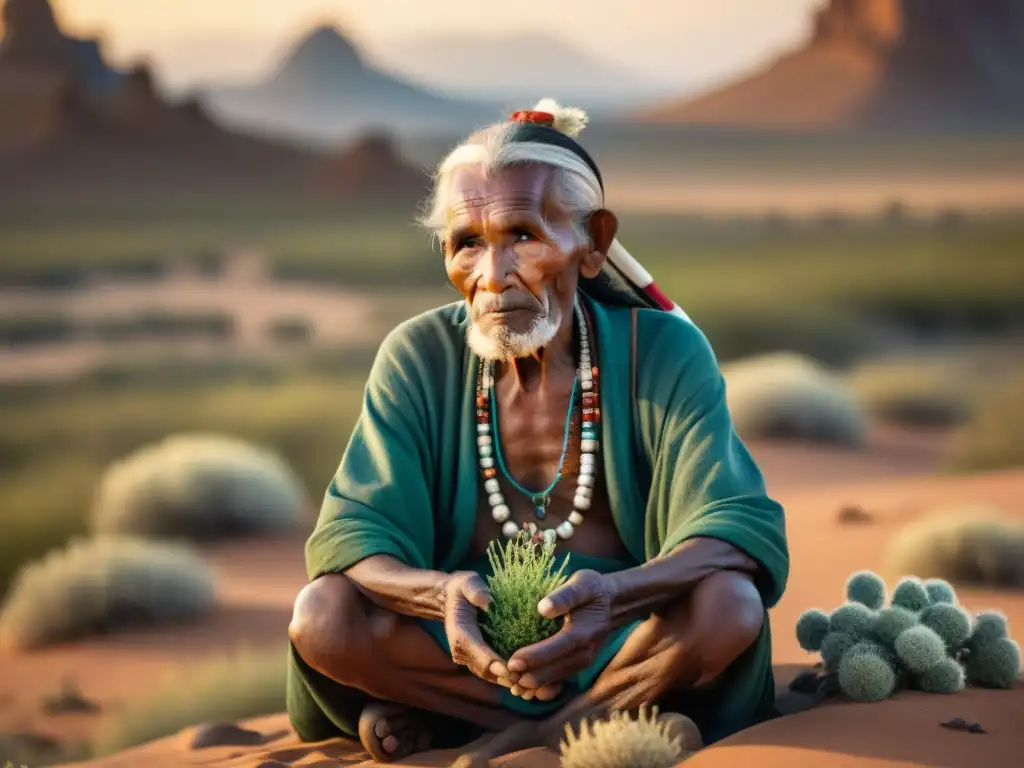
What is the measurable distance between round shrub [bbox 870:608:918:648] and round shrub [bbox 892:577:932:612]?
194mm

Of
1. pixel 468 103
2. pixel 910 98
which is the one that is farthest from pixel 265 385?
pixel 910 98

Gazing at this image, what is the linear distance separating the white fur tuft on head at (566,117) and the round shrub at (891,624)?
194 cm

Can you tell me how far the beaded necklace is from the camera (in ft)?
17.6

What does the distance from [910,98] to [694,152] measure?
6567 millimetres

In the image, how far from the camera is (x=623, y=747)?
4.70m

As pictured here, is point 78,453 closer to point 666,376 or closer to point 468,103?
point 666,376

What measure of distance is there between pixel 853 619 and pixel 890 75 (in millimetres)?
31996

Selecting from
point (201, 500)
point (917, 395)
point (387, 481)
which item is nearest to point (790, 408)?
Result: point (917, 395)

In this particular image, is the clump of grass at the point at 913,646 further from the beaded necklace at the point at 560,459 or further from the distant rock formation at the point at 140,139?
the distant rock formation at the point at 140,139

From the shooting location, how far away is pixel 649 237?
26766mm

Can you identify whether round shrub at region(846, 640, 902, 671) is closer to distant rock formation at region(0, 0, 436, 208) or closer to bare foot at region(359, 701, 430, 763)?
bare foot at region(359, 701, 430, 763)

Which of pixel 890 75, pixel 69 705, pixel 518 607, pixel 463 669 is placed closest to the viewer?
pixel 518 607

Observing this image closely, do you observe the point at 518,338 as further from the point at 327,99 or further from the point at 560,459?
the point at 327,99

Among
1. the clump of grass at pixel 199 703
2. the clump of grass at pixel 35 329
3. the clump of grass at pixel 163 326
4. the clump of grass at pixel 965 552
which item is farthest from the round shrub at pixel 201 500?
the clump of grass at pixel 163 326
